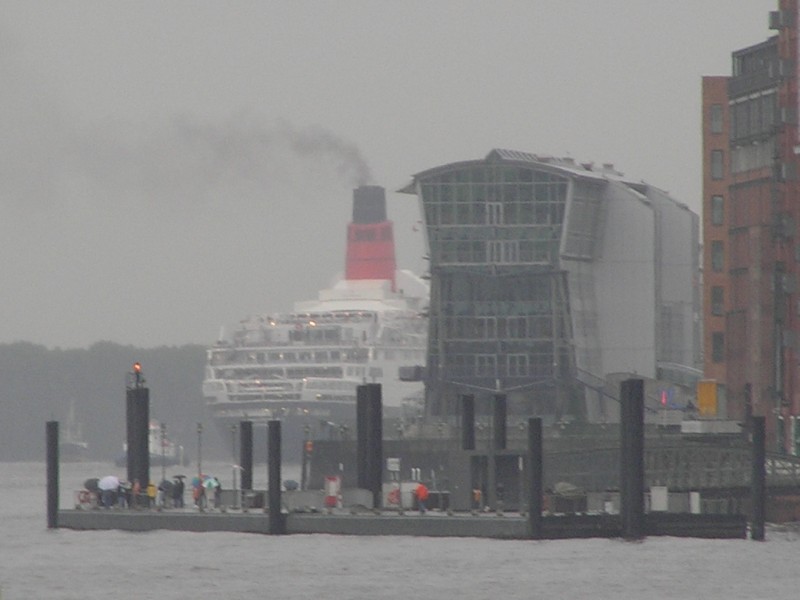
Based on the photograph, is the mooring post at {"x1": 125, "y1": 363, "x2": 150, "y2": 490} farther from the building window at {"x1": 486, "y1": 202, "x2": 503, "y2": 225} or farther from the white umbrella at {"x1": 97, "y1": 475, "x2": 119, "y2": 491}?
the building window at {"x1": 486, "y1": 202, "x2": 503, "y2": 225}

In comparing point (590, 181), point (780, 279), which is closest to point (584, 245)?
point (590, 181)

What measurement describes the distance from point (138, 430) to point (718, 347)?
61024 mm

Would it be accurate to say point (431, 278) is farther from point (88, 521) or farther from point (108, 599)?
point (108, 599)

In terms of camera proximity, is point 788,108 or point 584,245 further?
point 584,245

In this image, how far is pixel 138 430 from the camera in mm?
95625

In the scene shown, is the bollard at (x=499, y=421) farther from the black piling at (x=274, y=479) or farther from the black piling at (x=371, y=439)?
the black piling at (x=274, y=479)

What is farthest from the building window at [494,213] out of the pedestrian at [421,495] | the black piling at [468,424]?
the pedestrian at [421,495]

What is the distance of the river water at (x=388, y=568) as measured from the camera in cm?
7219

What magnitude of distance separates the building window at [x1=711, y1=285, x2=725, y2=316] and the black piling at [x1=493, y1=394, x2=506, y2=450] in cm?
4494

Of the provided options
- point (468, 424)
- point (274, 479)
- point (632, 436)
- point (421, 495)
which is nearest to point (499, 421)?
point (468, 424)

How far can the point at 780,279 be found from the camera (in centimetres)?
13462

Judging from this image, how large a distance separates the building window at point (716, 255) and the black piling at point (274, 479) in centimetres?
6838

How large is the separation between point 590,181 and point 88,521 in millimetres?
104662

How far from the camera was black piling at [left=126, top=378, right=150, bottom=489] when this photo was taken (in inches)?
3740
